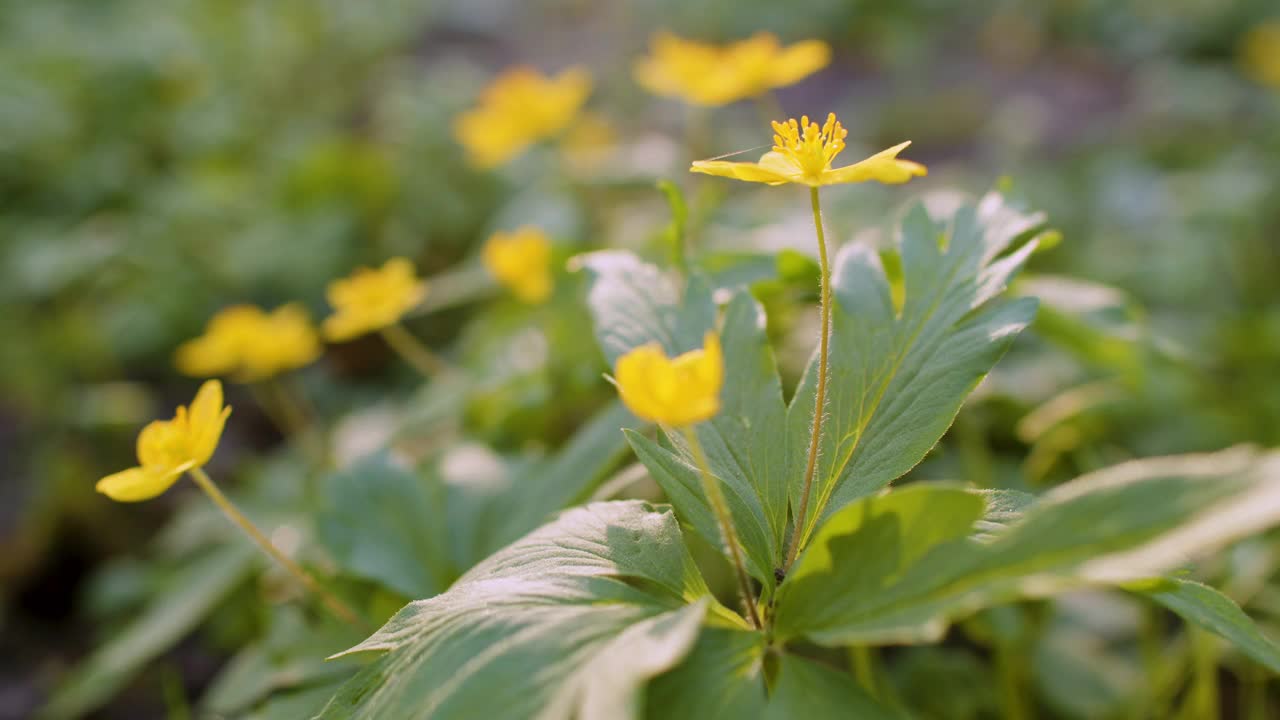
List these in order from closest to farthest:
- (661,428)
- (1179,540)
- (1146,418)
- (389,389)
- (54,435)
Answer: (1179,540), (661,428), (1146,418), (54,435), (389,389)

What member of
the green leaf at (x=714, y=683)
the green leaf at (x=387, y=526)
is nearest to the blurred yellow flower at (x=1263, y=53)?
the green leaf at (x=387, y=526)

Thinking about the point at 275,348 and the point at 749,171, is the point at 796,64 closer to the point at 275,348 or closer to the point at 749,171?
the point at 749,171

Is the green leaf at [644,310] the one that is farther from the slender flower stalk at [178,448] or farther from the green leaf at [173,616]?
the green leaf at [173,616]

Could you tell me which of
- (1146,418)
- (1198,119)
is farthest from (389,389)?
(1198,119)

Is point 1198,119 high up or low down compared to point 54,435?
down

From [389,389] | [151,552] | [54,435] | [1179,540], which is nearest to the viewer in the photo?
[1179,540]

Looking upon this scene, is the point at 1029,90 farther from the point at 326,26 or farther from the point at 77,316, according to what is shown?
the point at 77,316

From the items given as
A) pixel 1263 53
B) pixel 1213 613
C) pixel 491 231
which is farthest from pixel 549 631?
pixel 1263 53
